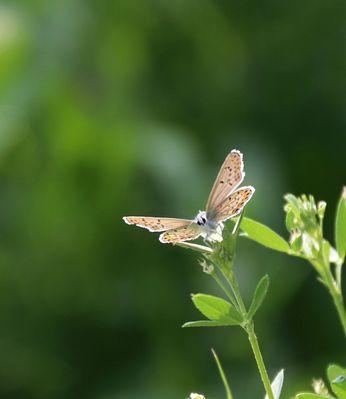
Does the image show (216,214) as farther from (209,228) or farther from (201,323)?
(201,323)

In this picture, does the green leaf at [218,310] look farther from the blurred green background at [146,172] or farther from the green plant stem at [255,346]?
the blurred green background at [146,172]

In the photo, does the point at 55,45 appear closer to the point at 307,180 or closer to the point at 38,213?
the point at 38,213

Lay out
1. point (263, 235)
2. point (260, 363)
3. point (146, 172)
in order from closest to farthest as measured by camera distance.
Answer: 1. point (260, 363)
2. point (263, 235)
3. point (146, 172)

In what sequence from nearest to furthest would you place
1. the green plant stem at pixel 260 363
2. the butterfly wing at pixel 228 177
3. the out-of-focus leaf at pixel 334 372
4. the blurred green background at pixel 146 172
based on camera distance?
the green plant stem at pixel 260 363, the out-of-focus leaf at pixel 334 372, the butterfly wing at pixel 228 177, the blurred green background at pixel 146 172

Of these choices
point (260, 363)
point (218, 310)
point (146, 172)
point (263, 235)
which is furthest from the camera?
point (146, 172)

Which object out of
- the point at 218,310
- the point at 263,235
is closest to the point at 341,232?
the point at 263,235

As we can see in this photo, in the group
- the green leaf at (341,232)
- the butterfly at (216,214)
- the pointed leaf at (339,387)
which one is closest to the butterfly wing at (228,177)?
the butterfly at (216,214)

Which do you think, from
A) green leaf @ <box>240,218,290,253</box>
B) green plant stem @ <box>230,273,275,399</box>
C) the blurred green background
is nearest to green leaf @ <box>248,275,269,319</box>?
green plant stem @ <box>230,273,275,399</box>

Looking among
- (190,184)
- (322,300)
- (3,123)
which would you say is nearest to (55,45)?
(3,123)
